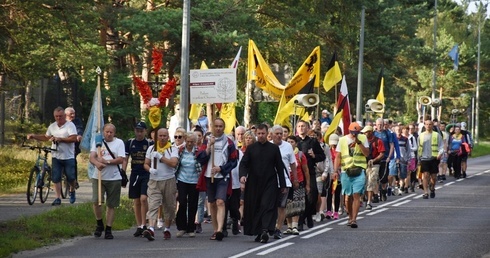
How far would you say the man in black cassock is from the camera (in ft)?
56.1

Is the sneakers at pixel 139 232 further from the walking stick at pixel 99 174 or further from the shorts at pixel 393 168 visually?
the shorts at pixel 393 168

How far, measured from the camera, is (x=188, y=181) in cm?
1758

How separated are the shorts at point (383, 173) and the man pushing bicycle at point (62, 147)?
23.1ft

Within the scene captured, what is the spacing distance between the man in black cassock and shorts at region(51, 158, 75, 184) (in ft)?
16.3

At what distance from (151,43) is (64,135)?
599 inches

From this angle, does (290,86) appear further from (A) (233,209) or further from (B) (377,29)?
(B) (377,29)

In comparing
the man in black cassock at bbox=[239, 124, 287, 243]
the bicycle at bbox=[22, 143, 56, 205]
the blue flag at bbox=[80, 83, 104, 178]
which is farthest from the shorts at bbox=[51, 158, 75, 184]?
the man in black cassock at bbox=[239, 124, 287, 243]

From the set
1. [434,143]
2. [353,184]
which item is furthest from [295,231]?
[434,143]

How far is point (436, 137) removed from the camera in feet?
92.0

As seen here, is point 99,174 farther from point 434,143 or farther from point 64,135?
point 434,143

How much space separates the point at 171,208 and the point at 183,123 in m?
5.09

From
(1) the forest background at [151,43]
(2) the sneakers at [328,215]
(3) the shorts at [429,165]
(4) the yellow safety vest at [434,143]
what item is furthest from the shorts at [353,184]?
(4) the yellow safety vest at [434,143]

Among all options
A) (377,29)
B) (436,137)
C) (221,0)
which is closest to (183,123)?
(436,137)

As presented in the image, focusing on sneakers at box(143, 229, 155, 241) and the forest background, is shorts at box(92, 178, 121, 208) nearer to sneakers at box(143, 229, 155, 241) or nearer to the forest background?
sneakers at box(143, 229, 155, 241)
